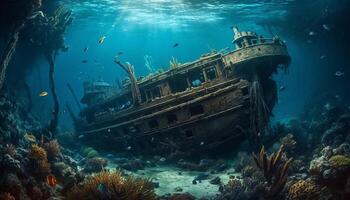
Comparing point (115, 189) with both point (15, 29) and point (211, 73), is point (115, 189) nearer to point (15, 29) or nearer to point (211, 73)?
point (15, 29)

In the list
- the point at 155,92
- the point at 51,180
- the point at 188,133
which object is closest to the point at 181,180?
the point at 188,133

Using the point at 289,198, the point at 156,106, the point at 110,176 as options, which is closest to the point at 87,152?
the point at 156,106

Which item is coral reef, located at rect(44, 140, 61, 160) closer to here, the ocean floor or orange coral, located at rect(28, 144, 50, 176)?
orange coral, located at rect(28, 144, 50, 176)

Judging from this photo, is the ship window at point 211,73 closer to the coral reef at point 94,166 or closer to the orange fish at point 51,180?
the coral reef at point 94,166

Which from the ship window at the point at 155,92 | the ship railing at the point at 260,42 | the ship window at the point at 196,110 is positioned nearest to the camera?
the ship window at the point at 196,110

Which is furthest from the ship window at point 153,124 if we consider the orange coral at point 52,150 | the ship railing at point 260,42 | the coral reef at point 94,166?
the ship railing at point 260,42

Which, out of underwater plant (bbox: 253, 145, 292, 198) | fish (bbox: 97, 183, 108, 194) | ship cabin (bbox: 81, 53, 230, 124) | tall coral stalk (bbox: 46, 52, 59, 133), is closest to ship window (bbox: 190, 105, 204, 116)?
ship cabin (bbox: 81, 53, 230, 124)
